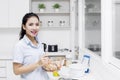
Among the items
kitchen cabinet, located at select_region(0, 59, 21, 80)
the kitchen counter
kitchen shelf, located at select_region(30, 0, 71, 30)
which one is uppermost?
kitchen shelf, located at select_region(30, 0, 71, 30)

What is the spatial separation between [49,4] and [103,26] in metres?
3.04

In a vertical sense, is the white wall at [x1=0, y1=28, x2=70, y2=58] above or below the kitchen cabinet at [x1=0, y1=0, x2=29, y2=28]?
below

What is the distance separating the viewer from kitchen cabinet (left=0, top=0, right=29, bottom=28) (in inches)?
182

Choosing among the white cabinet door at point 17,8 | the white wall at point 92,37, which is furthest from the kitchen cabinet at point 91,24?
the white cabinet door at point 17,8

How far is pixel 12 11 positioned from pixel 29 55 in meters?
2.92

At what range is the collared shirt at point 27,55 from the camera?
6.18 feet

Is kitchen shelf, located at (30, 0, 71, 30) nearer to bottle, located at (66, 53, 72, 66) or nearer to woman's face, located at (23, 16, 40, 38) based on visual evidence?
bottle, located at (66, 53, 72, 66)

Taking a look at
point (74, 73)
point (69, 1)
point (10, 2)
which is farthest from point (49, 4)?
point (74, 73)

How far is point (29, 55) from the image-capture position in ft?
6.28

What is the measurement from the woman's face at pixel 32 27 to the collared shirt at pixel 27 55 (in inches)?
2.3

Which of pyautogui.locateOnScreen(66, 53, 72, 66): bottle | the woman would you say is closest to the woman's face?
the woman

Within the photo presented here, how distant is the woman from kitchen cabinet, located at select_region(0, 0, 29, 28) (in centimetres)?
271

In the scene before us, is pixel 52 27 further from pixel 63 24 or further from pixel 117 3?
pixel 117 3

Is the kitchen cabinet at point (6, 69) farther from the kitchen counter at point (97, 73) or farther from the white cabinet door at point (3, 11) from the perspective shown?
the kitchen counter at point (97, 73)
